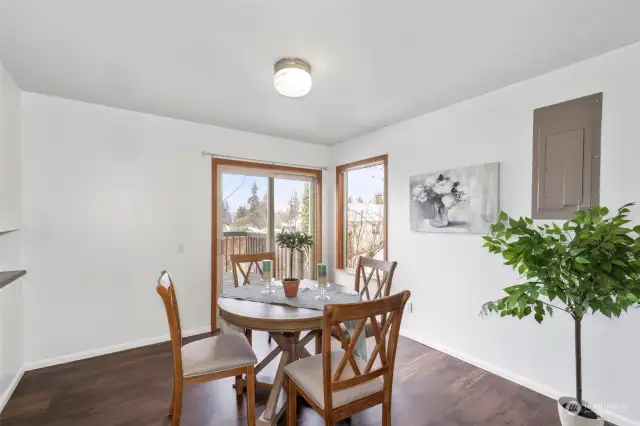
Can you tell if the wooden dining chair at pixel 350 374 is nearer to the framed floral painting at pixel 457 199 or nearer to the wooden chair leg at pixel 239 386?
the wooden chair leg at pixel 239 386

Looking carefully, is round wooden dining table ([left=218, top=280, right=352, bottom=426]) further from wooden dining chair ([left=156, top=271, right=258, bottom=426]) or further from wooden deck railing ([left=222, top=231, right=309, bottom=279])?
wooden deck railing ([left=222, top=231, right=309, bottom=279])

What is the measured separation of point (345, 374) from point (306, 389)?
236 mm

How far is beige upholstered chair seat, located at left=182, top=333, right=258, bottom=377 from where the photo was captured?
6.14 ft

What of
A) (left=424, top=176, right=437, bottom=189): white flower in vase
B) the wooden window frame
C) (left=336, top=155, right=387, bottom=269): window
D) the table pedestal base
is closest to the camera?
the table pedestal base

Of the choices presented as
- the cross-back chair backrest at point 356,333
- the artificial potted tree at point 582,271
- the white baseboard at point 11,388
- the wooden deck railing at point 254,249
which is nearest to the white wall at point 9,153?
the white baseboard at point 11,388

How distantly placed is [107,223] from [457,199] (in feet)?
11.1

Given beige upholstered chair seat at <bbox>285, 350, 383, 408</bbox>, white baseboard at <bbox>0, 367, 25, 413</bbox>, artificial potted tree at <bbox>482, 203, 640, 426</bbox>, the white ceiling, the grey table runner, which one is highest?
the white ceiling

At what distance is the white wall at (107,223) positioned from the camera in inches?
110

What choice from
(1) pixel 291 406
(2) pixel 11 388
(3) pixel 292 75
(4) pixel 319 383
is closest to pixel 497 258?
(4) pixel 319 383

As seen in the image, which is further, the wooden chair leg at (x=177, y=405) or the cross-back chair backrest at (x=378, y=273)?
the cross-back chair backrest at (x=378, y=273)

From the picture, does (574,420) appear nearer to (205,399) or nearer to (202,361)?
(202,361)

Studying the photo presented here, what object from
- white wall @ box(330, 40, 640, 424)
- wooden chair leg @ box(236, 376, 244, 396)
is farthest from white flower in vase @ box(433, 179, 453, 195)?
wooden chair leg @ box(236, 376, 244, 396)

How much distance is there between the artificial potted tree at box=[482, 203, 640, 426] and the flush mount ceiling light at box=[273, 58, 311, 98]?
1.56 metres

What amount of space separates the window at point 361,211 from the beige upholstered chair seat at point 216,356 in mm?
2141
